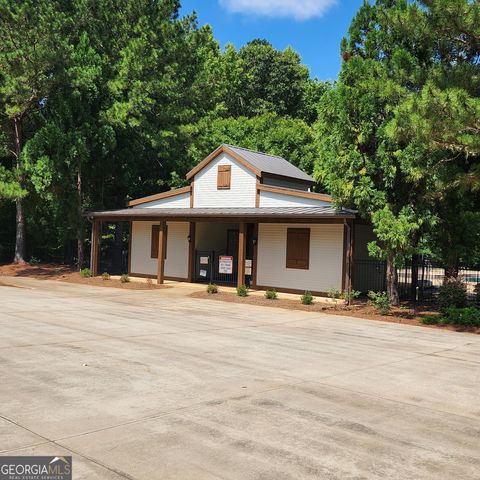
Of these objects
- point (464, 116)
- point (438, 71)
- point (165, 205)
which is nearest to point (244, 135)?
point (165, 205)

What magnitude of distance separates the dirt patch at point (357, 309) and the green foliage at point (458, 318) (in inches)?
10.3

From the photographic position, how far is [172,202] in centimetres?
2653

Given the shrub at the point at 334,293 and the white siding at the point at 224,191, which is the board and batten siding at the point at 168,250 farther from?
the shrub at the point at 334,293

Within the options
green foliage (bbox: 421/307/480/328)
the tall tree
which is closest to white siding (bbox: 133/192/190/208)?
the tall tree

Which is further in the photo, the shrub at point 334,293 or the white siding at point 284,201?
the white siding at point 284,201

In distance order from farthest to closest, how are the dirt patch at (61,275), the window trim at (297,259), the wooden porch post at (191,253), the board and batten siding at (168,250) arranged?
1. the board and batten siding at (168,250)
2. the wooden porch post at (191,253)
3. the dirt patch at (61,275)
4. the window trim at (297,259)

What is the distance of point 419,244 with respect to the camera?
63.8ft

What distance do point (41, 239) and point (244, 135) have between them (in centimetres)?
1557

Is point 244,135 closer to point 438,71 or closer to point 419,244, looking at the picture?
point 419,244

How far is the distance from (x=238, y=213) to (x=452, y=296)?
8.69 m

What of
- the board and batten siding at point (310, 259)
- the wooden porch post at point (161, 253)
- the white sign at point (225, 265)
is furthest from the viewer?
the wooden porch post at point (161, 253)

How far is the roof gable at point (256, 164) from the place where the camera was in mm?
23612

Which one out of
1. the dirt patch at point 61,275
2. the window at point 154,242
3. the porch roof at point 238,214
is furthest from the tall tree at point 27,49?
the window at point 154,242

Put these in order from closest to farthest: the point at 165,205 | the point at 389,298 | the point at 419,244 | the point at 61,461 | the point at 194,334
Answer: the point at 61,461 → the point at 194,334 → the point at 389,298 → the point at 419,244 → the point at 165,205
